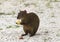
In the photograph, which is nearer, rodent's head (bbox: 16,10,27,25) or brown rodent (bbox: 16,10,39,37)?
rodent's head (bbox: 16,10,27,25)

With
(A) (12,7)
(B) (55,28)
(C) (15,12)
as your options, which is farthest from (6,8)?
(B) (55,28)

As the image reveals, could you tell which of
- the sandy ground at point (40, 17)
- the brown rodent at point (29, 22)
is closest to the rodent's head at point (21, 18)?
the brown rodent at point (29, 22)

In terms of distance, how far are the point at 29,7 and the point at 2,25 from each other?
2734 millimetres

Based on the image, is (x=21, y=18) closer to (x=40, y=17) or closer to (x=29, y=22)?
(x=29, y=22)

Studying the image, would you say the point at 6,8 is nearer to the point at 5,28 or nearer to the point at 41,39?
the point at 5,28

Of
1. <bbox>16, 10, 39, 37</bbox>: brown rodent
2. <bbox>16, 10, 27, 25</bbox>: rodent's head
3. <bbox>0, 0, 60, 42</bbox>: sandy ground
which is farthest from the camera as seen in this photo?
<bbox>0, 0, 60, 42</bbox>: sandy ground

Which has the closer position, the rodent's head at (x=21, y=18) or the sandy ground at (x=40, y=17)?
the rodent's head at (x=21, y=18)

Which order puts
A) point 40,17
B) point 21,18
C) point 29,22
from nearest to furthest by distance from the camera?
point 21,18 < point 29,22 < point 40,17

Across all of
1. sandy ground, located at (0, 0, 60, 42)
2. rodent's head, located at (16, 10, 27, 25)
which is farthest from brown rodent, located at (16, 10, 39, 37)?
sandy ground, located at (0, 0, 60, 42)

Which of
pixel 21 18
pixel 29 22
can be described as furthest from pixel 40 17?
pixel 21 18

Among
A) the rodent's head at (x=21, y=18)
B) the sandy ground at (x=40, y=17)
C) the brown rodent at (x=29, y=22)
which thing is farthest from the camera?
the sandy ground at (x=40, y=17)

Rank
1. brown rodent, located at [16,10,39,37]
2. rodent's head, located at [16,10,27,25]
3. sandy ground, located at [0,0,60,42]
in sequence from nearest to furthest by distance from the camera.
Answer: rodent's head, located at [16,10,27,25] → brown rodent, located at [16,10,39,37] → sandy ground, located at [0,0,60,42]

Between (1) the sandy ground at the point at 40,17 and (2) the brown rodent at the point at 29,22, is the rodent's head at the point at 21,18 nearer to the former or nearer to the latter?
(2) the brown rodent at the point at 29,22

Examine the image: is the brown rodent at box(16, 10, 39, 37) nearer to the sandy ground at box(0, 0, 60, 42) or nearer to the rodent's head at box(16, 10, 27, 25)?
the rodent's head at box(16, 10, 27, 25)
